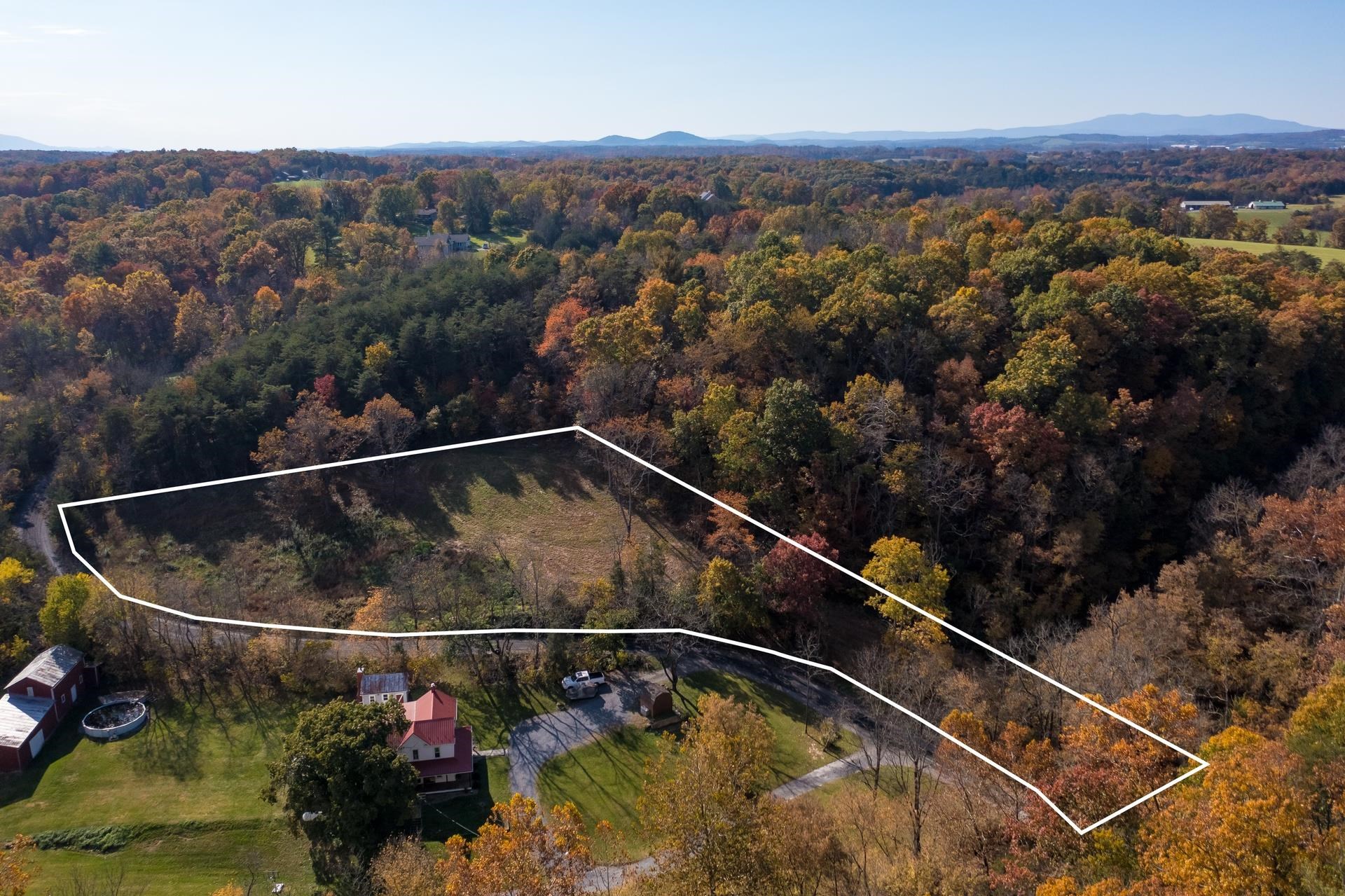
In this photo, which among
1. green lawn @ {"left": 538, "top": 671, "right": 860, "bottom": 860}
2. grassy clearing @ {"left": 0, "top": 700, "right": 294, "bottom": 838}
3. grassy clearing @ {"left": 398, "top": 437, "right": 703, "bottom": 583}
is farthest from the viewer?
green lawn @ {"left": 538, "top": 671, "right": 860, "bottom": 860}

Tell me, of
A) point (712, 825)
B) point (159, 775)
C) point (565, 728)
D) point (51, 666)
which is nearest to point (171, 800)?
point (159, 775)

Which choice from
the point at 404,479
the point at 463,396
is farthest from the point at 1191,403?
the point at 404,479

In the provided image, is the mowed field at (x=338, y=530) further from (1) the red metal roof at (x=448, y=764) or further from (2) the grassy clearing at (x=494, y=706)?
(2) the grassy clearing at (x=494, y=706)

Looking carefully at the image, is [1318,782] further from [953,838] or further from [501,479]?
[501,479]

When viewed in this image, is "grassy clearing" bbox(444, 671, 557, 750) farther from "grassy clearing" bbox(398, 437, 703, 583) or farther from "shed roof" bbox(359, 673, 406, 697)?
"grassy clearing" bbox(398, 437, 703, 583)

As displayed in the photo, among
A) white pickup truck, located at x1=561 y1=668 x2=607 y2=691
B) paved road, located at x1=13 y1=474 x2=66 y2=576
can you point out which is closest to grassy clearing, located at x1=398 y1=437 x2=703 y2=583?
white pickup truck, located at x1=561 y1=668 x2=607 y2=691
